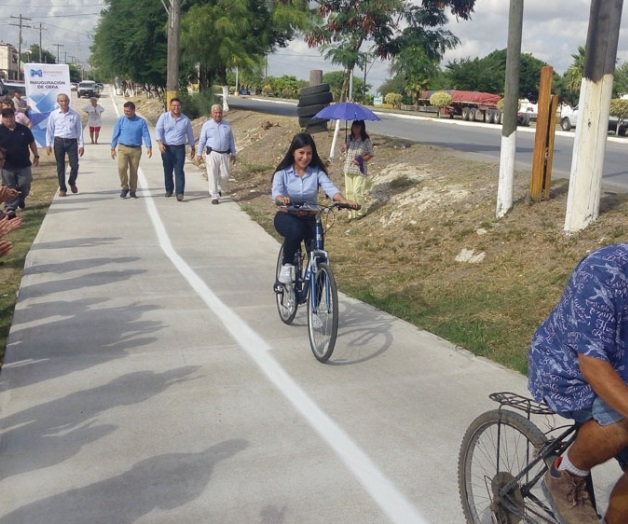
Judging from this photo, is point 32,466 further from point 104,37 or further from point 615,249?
point 104,37

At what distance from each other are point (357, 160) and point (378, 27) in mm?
6353

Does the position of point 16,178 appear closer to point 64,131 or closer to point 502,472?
point 64,131

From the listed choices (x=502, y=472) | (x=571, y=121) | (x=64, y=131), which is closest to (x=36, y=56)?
(x=571, y=121)

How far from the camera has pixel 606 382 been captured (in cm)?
278

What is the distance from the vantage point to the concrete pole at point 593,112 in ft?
28.1

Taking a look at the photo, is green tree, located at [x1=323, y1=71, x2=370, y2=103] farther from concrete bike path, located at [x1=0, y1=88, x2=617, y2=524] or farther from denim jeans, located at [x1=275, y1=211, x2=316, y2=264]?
denim jeans, located at [x1=275, y1=211, x2=316, y2=264]

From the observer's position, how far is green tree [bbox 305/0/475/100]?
687 inches

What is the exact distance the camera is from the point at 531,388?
318 cm

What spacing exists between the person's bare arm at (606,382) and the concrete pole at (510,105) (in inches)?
304

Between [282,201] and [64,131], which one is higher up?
[64,131]

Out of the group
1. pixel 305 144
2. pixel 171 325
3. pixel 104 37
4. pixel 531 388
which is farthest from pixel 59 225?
pixel 104 37

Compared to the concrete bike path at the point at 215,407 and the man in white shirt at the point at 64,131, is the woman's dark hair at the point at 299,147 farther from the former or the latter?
the man in white shirt at the point at 64,131

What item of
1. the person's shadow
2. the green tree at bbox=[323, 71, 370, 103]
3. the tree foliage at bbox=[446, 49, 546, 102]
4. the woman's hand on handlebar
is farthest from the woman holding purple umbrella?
the tree foliage at bbox=[446, 49, 546, 102]

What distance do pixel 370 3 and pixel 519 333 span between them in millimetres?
12177
